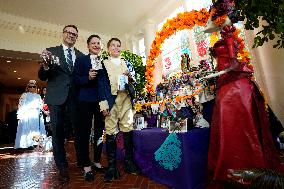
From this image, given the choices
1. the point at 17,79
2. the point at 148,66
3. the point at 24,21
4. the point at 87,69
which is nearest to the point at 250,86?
the point at 87,69

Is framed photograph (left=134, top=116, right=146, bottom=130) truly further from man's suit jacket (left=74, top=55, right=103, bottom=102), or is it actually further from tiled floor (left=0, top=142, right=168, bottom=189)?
man's suit jacket (left=74, top=55, right=103, bottom=102)

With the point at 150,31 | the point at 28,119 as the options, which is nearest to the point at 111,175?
the point at 28,119

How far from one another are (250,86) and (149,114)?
6.03 ft

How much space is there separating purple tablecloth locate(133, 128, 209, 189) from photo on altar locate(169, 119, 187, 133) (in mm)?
68

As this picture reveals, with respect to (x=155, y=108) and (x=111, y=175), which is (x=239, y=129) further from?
(x=155, y=108)

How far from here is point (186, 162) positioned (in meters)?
1.94

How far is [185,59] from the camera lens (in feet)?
14.3

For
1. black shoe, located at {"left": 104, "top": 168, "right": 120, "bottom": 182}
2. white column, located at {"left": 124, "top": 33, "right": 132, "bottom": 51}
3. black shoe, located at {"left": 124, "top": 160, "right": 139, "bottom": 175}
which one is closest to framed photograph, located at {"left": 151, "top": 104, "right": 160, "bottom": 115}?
black shoe, located at {"left": 124, "top": 160, "right": 139, "bottom": 175}

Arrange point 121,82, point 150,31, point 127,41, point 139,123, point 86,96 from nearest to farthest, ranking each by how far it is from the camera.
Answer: point 121,82 < point 86,96 < point 139,123 < point 150,31 < point 127,41

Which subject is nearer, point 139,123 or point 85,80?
point 85,80

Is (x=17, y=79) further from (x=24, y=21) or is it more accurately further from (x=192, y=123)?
(x=192, y=123)

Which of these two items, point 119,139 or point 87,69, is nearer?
point 87,69

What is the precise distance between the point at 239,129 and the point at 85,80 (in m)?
1.70

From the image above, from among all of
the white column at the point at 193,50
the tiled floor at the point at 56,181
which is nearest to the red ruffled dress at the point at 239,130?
the tiled floor at the point at 56,181
